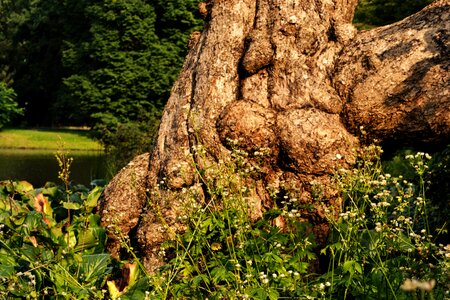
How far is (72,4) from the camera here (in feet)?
174

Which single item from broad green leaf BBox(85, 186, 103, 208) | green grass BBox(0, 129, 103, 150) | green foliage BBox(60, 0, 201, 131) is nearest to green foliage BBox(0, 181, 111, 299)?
broad green leaf BBox(85, 186, 103, 208)

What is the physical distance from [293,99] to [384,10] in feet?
59.6

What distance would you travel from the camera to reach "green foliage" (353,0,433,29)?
22.0 metres

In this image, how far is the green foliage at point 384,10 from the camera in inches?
866

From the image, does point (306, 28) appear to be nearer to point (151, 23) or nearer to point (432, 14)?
point (432, 14)

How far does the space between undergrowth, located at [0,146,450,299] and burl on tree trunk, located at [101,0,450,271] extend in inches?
12.8

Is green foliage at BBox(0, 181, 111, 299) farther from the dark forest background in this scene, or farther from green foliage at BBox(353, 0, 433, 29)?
the dark forest background

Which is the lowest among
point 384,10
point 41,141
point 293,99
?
point 41,141

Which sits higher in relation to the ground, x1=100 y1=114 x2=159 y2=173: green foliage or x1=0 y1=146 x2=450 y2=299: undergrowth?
x1=0 y1=146 x2=450 y2=299: undergrowth

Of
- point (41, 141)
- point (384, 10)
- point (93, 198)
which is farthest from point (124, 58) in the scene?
point (93, 198)

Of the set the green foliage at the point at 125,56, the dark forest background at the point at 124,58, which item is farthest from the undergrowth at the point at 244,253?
the green foliage at the point at 125,56

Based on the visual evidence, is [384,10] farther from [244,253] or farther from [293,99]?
[244,253]

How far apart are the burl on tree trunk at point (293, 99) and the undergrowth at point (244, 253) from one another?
0.32 metres

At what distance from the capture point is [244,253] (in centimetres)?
422
